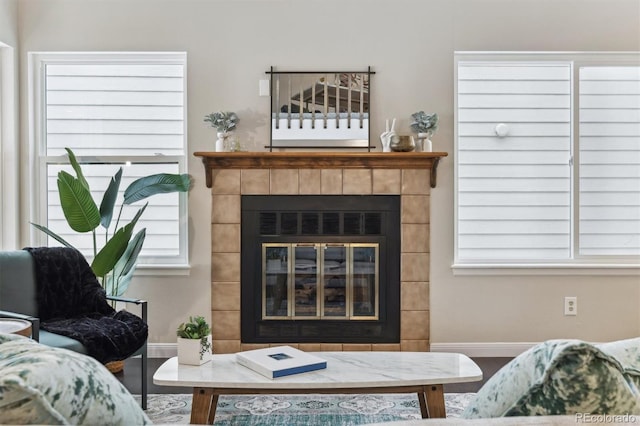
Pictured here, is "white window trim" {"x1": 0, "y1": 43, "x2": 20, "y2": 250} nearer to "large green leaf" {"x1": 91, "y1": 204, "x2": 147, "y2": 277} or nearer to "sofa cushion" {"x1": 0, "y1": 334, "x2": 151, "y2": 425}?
"large green leaf" {"x1": 91, "y1": 204, "x2": 147, "y2": 277}

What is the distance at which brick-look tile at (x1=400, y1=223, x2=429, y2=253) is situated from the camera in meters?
3.91

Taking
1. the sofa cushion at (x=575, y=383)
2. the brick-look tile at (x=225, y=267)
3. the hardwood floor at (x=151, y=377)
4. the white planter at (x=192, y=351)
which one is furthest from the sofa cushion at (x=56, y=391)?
the brick-look tile at (x=225, y=267)

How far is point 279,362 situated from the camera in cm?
226

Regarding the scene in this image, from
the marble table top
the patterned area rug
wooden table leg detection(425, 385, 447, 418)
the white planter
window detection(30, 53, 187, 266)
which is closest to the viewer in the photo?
the marble table top

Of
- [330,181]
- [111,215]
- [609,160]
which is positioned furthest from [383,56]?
[111,215]

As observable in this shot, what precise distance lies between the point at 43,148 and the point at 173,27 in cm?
128

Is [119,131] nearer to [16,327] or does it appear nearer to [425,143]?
[16,327]

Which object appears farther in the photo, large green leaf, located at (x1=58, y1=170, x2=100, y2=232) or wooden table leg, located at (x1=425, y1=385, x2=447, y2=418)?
large green leaf, located at (x1=58, y1=170, x2=100, y2=232)

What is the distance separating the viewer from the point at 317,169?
390cm

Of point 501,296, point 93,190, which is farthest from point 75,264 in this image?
point 501,296

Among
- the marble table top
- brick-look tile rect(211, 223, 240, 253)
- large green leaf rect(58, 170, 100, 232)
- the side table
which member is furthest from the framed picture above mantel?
the side table

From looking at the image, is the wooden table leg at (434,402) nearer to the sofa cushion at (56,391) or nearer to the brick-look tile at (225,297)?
the sofa cushion at (56,391)

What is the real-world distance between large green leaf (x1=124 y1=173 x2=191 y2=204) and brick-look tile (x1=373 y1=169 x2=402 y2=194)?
1.32m

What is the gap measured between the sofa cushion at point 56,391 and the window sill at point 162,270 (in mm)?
3110
